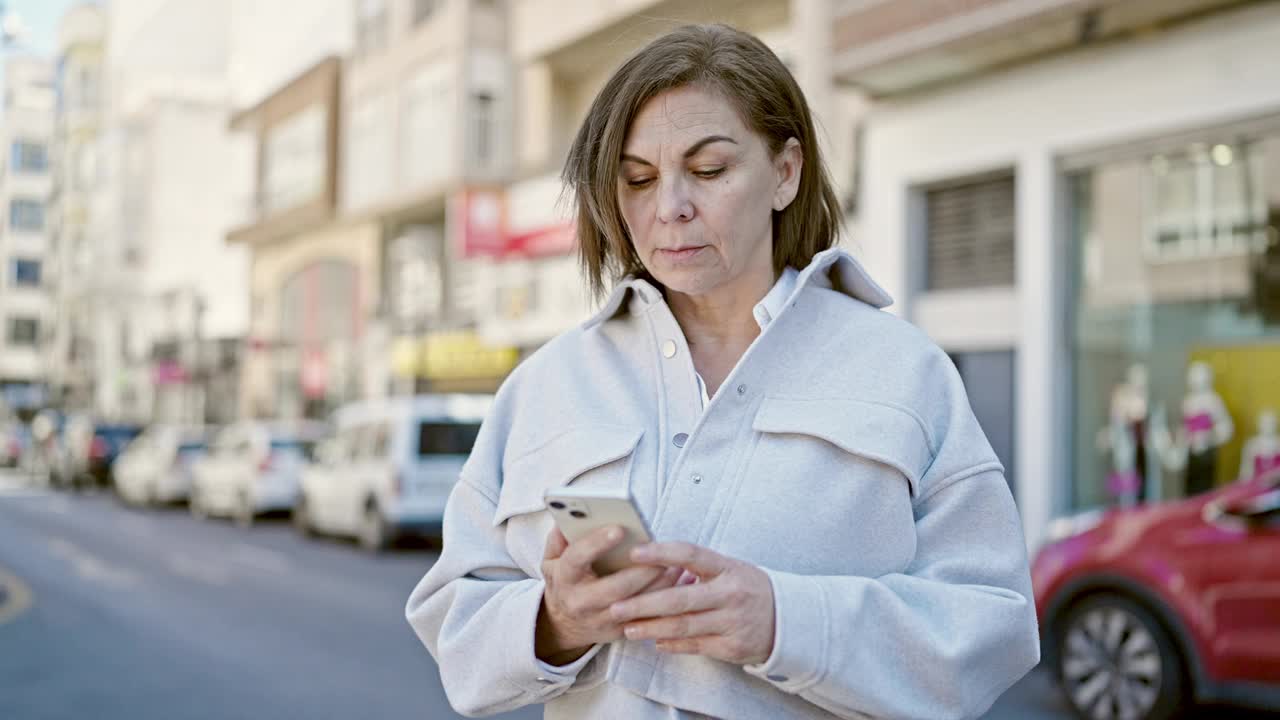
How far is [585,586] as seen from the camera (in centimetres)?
166

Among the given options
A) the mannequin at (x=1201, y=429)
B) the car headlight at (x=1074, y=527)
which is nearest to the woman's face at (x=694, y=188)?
the car headlight at (x=1074, y=527)

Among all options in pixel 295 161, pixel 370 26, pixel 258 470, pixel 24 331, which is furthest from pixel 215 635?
pixel 24 331

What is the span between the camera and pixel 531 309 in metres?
25.3

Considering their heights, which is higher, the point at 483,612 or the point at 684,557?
the point at 684,557

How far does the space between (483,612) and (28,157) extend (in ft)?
288

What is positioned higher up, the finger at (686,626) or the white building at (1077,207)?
the white building at (1077,207)

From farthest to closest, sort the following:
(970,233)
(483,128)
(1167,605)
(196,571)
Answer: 1. (483,128)
2. (970,233)
3. (196,571)
4. (1167,605)

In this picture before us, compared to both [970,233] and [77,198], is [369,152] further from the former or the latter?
[77,198]

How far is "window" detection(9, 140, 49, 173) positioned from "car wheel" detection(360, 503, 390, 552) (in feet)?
238

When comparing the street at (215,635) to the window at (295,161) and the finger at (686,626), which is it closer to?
the finger at (686,626)

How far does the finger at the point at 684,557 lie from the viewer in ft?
5.12

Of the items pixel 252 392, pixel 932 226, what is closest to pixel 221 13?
pixel 252 392

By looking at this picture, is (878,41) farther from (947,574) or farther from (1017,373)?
(947,574)

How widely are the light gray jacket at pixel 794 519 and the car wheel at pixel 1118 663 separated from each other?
5.39m
